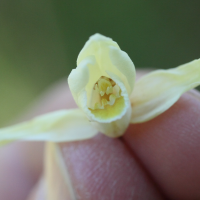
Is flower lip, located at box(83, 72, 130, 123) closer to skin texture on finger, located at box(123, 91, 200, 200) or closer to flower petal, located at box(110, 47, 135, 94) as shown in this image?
flower petal, located at box(110, 47, 135, 94)

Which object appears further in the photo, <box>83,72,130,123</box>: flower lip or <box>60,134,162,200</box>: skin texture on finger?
<box>60,134,162,200</box>: skin texture on finger

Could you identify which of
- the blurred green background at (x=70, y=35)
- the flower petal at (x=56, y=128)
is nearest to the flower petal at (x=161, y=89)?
the flower petal at (x=56, y=128)

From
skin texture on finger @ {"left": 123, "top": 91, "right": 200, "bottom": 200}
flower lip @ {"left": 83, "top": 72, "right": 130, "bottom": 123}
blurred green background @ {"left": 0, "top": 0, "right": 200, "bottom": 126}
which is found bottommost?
skin texture on finger @ {"left": 123, "top": 91, "right": 200, "bottom": 200}

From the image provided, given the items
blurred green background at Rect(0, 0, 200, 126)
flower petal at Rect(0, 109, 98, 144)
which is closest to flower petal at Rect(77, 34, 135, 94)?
flower petal at Rect(0, 109, 98, 144)

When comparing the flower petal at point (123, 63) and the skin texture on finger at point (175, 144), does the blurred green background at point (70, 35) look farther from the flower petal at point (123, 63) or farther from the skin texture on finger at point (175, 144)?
the flower petal at point (123, 63)

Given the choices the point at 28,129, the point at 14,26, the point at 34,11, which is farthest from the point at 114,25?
the point at 28,129

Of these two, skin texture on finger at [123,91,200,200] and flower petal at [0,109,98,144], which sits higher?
flower petal at [0,109,98,144]

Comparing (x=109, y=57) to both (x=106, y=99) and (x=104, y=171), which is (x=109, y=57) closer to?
(x=106, y=99)
